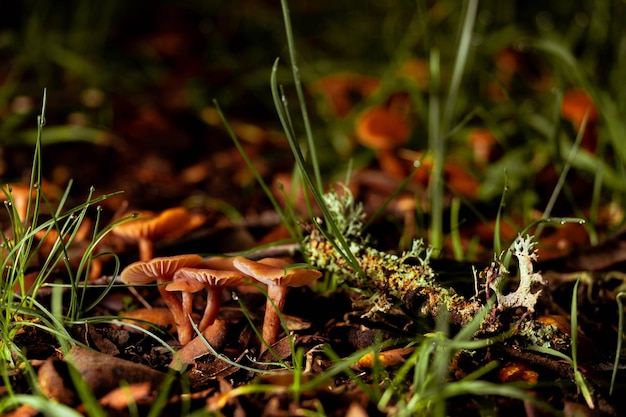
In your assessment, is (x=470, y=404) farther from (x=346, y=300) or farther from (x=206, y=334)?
(x=206, y=334)

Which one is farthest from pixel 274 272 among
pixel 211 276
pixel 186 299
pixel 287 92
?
pixel 287 92

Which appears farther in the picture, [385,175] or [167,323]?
[385,175]

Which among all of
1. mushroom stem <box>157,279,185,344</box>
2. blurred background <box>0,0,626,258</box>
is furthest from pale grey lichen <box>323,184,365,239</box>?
blurred background <box>0,0,626,258</box>

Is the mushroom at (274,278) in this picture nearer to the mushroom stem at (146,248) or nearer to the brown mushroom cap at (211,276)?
the brown mushroom cap at (211,276)

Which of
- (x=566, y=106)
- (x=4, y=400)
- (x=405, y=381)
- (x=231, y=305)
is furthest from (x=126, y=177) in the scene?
(x=566, y=106)

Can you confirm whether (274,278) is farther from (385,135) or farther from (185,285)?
(385,135)
